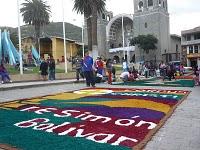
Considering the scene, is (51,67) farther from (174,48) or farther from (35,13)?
(174,48)

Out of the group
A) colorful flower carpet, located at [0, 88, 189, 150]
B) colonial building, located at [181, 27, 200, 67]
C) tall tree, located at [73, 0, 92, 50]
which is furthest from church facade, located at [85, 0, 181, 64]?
colorful flower carpet, located at [0, 88, 189, 150]

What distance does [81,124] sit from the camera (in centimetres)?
717

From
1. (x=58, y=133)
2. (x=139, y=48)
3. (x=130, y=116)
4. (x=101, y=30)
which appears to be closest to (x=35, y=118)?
(x=58, y=133)

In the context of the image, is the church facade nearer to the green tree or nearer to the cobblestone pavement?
the green tree

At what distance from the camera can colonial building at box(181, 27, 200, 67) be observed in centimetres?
7950

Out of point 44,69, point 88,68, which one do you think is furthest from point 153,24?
point 88,68

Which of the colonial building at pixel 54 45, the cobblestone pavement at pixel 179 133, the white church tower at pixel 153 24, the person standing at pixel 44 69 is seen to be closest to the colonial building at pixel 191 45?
the white church tower at pixel 153 24

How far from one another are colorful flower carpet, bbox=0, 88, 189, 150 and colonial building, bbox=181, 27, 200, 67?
236ft

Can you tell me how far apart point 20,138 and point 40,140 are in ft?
1.18

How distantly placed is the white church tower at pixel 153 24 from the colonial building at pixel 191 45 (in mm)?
7842

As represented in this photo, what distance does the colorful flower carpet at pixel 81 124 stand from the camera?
5.79 meters

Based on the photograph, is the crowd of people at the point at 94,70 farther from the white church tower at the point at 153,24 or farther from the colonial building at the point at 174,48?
the colonial building at the point at 174,48

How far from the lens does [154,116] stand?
8312 mm

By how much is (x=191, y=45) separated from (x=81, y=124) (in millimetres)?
76904
